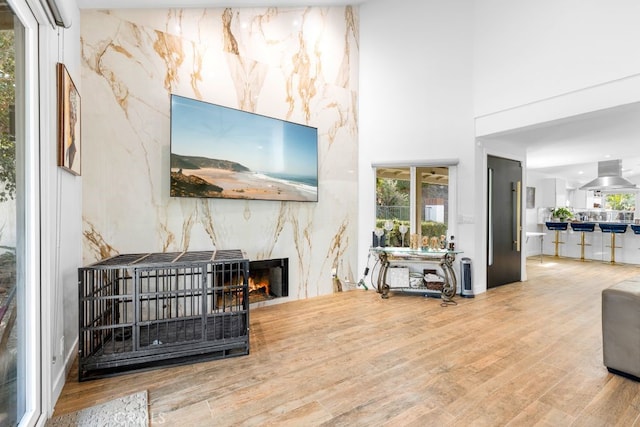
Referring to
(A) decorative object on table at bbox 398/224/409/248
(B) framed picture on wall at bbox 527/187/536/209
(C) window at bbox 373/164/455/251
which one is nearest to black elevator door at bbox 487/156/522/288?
(C) window at bbox 373/164/455/251

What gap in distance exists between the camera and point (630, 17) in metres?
3.02

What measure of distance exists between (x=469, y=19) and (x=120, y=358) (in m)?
5.86

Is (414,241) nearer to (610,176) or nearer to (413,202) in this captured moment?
(413,202)

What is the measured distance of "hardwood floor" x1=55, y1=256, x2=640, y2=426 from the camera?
72.2 inches

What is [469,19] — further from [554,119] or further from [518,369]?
[518,369]

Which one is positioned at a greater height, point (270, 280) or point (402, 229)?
point (402, 229)

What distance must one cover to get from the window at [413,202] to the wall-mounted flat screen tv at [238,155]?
119 centimetres

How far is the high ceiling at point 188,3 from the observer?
9.38 ft

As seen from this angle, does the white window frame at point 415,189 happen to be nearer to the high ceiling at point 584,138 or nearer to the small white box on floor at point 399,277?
the small white box on floor at point 399,277

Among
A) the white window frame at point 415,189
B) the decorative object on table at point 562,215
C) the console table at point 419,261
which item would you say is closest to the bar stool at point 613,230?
the decorative object on table at point 562,215

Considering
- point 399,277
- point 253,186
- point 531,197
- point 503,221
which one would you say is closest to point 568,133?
point 503,221

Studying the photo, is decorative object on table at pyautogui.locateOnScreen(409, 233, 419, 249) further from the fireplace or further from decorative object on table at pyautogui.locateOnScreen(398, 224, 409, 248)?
the fireplace

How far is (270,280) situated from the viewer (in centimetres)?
415

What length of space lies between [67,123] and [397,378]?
10.0 feet
